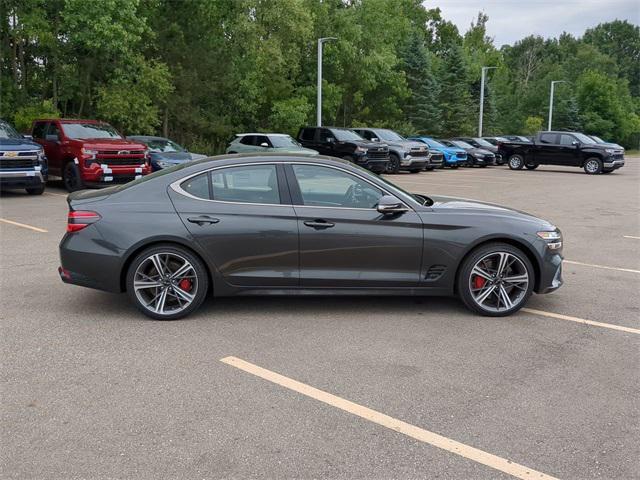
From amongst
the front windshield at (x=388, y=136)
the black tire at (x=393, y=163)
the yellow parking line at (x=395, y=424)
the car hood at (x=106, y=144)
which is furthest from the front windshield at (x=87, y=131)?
the yellow parking line at (x=395, y=424)

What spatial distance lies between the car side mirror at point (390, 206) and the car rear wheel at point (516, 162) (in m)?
26.3

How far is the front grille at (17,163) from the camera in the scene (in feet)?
47.7

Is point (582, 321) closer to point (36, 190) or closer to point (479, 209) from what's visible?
point (479, 209)

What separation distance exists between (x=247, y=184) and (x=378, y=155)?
1873 cm

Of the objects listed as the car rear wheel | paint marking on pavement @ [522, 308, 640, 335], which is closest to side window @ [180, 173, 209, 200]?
paint marking on pavement @ [522, 308, 640, 335]

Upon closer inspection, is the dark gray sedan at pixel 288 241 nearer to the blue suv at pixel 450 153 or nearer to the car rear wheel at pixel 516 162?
the blue suv at pixel 450 153

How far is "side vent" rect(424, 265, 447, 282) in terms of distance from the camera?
19.2ft

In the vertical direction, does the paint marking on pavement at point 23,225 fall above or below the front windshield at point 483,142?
below

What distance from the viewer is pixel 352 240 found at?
5742mm

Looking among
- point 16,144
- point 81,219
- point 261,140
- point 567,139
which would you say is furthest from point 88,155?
point 567,139

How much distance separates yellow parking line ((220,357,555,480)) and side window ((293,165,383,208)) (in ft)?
5.92

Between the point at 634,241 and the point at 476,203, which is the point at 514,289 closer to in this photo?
the point at 476,203

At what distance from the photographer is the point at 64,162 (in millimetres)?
16297

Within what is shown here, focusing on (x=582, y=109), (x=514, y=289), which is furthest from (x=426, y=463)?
(x=582, y=109)
